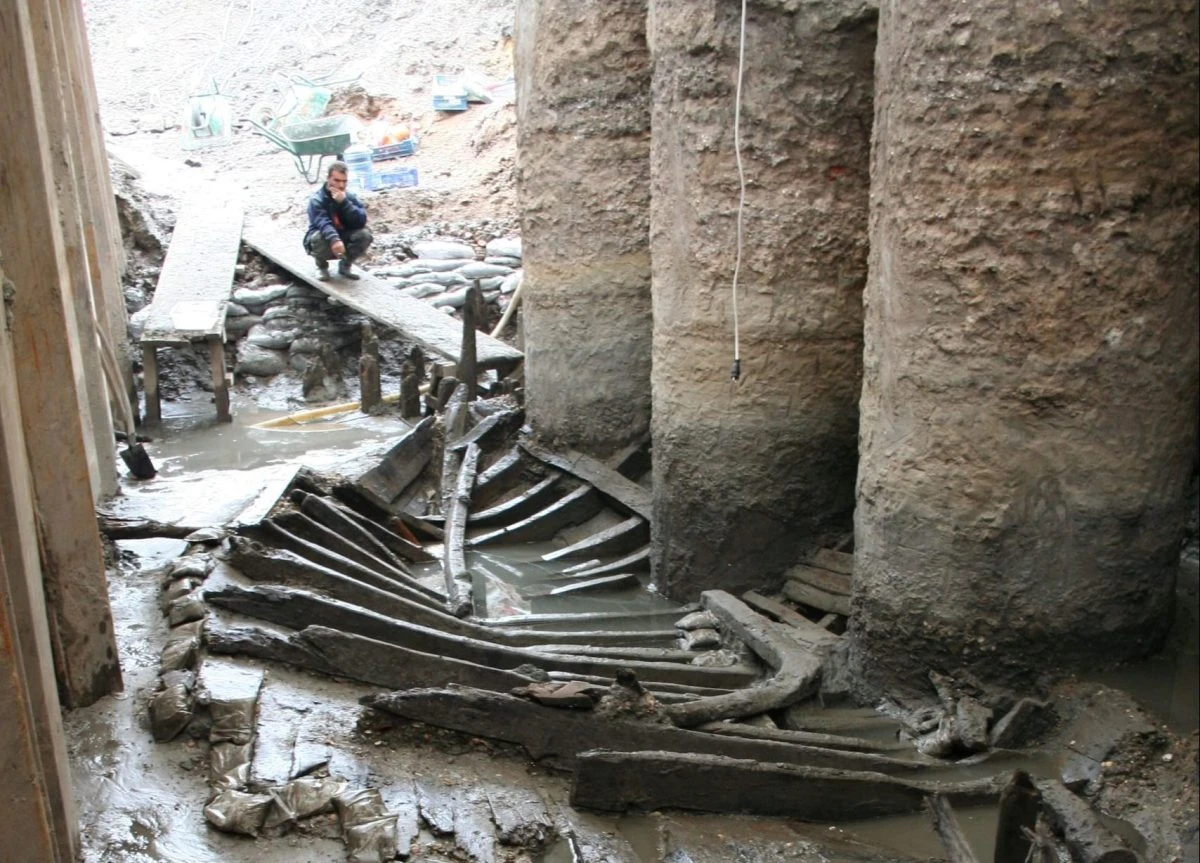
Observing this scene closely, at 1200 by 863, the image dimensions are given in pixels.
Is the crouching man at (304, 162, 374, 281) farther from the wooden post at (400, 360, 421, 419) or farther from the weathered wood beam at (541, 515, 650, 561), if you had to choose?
the weathered wood beam at (541, 515, 650, 561)

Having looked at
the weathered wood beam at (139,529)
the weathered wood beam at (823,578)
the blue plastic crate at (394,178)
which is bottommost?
the weathered wood beam at (823,578)

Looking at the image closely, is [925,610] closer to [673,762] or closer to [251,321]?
[673,762]

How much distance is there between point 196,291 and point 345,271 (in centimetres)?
153

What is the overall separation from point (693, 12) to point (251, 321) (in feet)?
25.2

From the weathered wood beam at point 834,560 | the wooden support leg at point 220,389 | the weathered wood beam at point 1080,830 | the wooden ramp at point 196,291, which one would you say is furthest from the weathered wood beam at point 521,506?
the weathered wood beam at point 1080,830

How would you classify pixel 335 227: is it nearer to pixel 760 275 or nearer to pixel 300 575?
pixel 760 275

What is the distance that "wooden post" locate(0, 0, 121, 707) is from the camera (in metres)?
3.59

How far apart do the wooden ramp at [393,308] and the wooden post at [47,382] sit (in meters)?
6.46

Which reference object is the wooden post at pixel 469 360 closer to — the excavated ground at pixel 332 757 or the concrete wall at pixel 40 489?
the excavated ground at pixel 332 757

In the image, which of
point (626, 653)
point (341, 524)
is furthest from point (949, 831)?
point (341, 524)

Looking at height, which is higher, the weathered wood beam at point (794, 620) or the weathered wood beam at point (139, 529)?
the weathered wood beam at point (139, 529)

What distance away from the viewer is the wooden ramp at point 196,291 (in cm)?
1007

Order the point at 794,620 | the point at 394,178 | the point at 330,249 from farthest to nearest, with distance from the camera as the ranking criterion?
1. the point at 394,178
2. the point at 330,249
3. the point at 794,620

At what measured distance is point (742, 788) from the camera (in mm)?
3885
